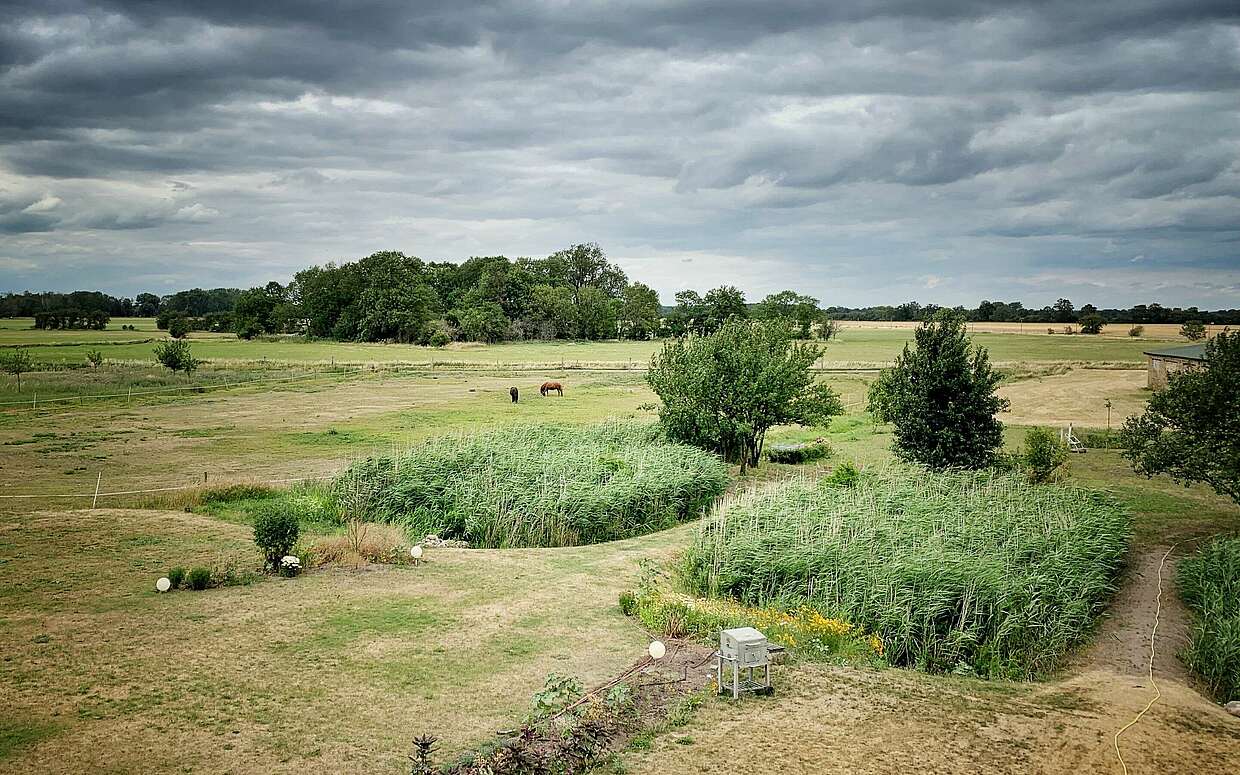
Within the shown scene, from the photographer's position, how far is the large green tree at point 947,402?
22703mm

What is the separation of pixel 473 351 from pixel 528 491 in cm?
7657

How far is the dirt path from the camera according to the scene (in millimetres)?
8500

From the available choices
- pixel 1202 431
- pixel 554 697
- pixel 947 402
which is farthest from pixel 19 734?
pixel 947 402

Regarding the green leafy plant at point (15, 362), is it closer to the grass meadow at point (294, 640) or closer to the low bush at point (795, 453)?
the grass meadow at point (294, 640)

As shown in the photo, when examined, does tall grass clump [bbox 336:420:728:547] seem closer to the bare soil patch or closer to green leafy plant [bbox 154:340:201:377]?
the bare soil patch

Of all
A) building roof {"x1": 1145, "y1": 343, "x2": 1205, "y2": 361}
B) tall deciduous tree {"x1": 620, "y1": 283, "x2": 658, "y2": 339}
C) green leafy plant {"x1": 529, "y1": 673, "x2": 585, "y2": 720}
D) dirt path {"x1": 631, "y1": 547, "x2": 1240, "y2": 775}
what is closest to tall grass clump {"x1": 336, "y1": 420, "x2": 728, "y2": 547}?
dirt path {"x1": 631, "y1": 547, "x2": 1240, "y2": 775}

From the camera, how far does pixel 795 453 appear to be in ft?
99.7

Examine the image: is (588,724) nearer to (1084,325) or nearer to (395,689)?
(395,689)

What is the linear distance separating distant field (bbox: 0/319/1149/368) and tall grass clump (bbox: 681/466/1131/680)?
4868cm

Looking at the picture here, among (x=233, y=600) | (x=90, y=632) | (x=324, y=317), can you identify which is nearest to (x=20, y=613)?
(x=90, y=632)

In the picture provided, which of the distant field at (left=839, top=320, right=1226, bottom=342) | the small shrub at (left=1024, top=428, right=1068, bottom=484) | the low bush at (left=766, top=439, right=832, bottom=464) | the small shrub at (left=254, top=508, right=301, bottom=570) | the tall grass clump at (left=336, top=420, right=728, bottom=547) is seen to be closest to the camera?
the small shrub at (left=254, top=508, right=301, bottom=570)

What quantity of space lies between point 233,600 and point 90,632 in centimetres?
213

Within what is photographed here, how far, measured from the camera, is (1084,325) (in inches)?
4535

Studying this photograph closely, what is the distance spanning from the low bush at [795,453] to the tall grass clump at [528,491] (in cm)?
685
